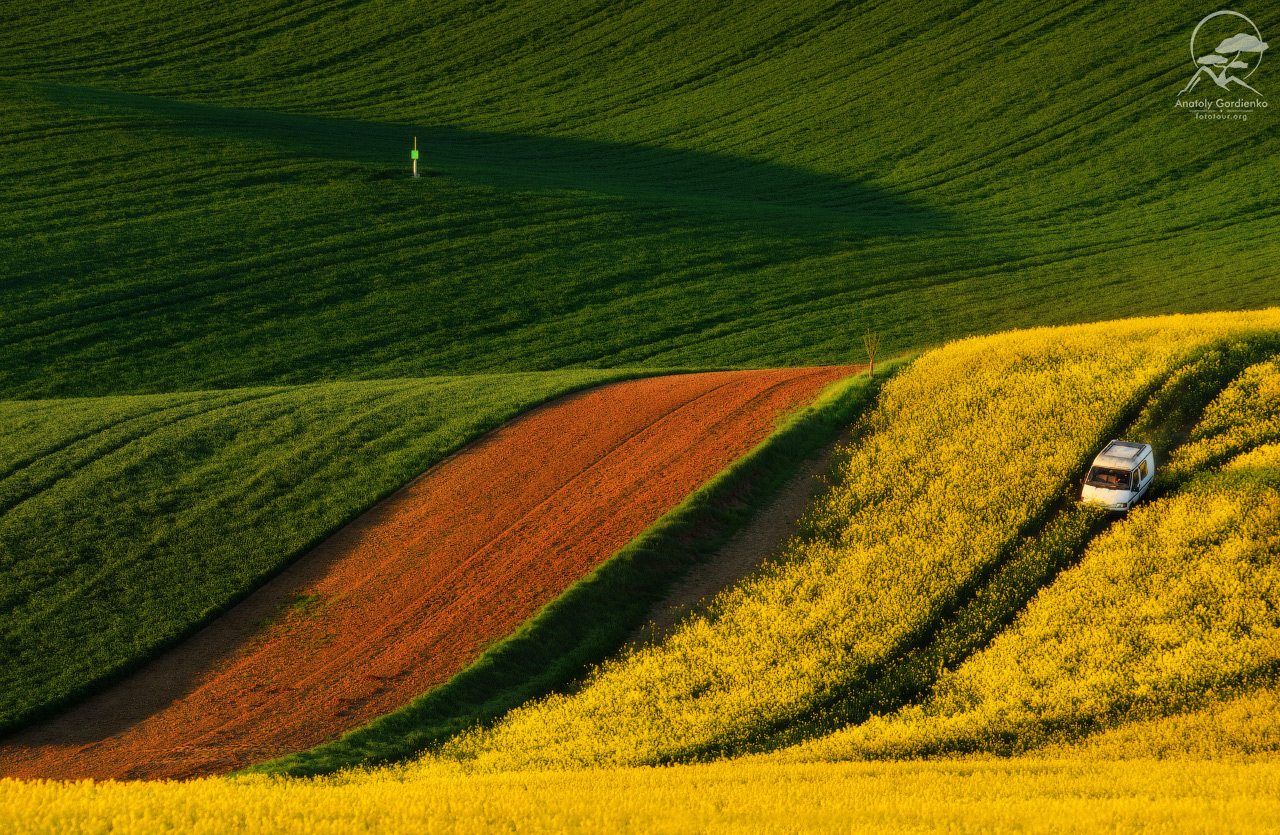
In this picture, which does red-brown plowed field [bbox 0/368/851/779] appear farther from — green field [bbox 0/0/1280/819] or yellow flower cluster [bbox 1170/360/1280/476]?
yellow flower cluster [bbox 1170/360/1280/476]

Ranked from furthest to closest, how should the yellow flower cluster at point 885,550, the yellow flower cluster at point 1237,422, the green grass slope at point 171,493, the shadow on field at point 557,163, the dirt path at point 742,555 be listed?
the shadow on field at point 557,163, the yellow flower cluster at point 1237,422, the dirt path at point 742,555, the green grass slope at point 171,493, the yellow flower cluster at point 885,550

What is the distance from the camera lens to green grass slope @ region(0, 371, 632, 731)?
16094 millimetres

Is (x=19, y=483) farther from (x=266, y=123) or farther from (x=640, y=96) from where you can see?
(x=640, y=96)

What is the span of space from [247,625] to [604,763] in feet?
23.5

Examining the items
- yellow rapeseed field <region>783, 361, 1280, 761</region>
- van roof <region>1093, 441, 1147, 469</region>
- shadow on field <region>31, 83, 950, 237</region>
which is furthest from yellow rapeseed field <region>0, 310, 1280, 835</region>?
shadow on field <region>31, 83, 950, 237</region>

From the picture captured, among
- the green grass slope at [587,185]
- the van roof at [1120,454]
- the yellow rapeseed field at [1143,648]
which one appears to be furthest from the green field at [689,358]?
the van roof at [1120,454]

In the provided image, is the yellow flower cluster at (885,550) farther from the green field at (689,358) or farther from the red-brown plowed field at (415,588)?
the red-brown plowed field at (415,588)

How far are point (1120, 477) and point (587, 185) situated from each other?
3276 cm

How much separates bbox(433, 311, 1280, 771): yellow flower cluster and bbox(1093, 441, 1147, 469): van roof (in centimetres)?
88

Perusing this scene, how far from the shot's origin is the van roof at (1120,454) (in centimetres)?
1722

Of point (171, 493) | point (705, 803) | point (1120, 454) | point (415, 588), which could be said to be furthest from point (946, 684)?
point (171, 493)

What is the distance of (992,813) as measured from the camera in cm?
962

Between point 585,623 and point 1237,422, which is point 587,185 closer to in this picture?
point 1237,422

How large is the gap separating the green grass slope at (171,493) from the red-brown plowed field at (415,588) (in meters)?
0.59
